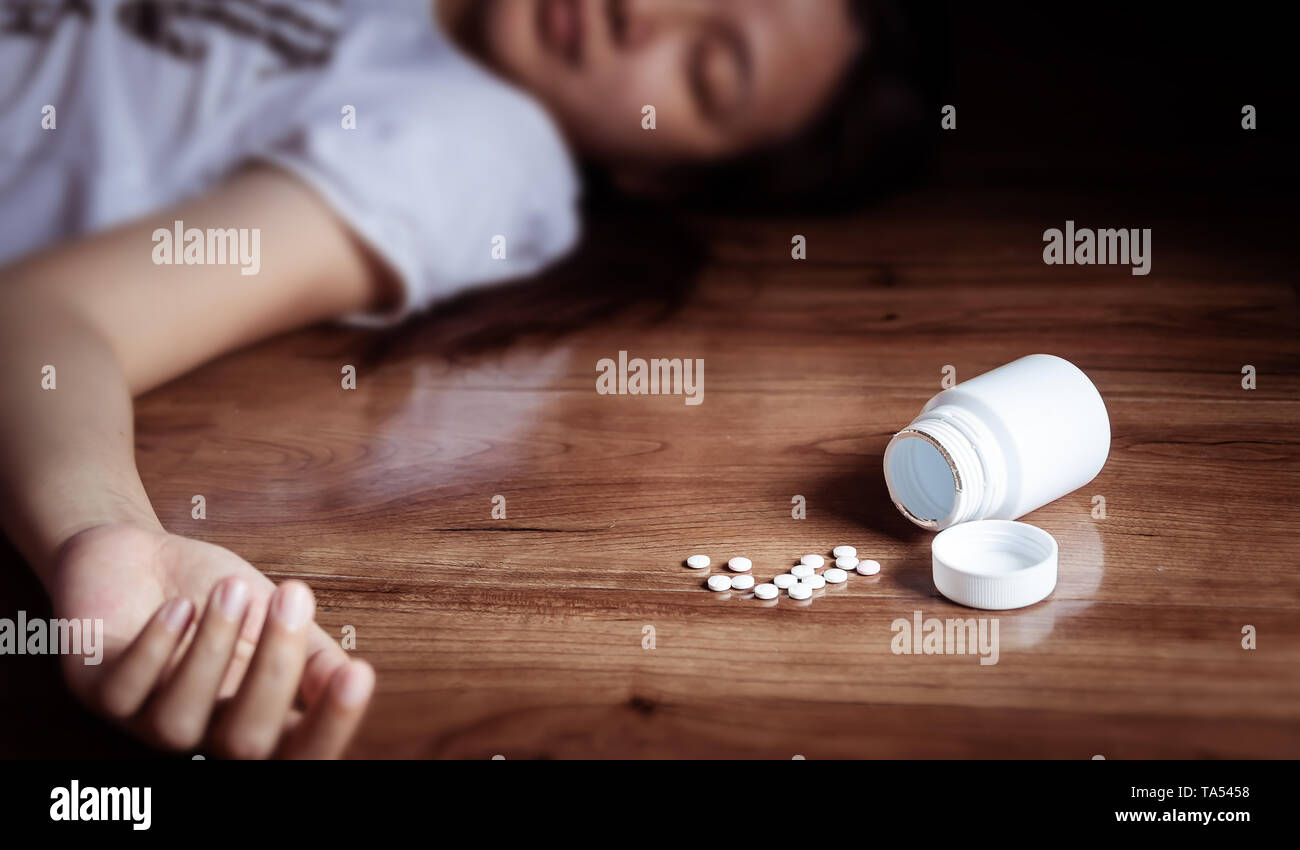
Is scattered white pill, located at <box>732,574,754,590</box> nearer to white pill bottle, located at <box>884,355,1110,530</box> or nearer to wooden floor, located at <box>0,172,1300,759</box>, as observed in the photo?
wooden floor, located at <box>0,172,1300,759</box>

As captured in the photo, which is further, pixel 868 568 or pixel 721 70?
pixel 721 70

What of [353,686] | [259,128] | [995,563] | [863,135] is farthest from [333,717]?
[863,135]

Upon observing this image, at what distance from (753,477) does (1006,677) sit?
1.02ft

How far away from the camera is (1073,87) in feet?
6.79

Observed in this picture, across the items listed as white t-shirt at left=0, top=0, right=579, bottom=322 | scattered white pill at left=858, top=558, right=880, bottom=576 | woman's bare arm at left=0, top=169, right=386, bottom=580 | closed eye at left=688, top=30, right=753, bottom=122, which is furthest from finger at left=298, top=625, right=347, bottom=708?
closed eye at left=688, top=30, right=753, bottom=122

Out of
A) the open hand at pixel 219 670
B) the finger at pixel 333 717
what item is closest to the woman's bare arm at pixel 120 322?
the open hand at pixel 219 670

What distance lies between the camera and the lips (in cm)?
149

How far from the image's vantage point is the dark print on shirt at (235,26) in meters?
1.43

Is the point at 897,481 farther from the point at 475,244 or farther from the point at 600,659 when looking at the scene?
the point at 475,244

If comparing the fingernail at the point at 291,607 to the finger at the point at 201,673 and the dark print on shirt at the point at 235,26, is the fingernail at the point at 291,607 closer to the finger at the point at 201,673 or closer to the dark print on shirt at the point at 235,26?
the finger at the point at 201,673

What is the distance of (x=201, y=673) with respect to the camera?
0.63 meters

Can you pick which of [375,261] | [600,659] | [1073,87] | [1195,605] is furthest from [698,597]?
[1073,87]

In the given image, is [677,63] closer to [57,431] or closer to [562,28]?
[562,28]

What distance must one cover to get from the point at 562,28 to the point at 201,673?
108 centimetres
